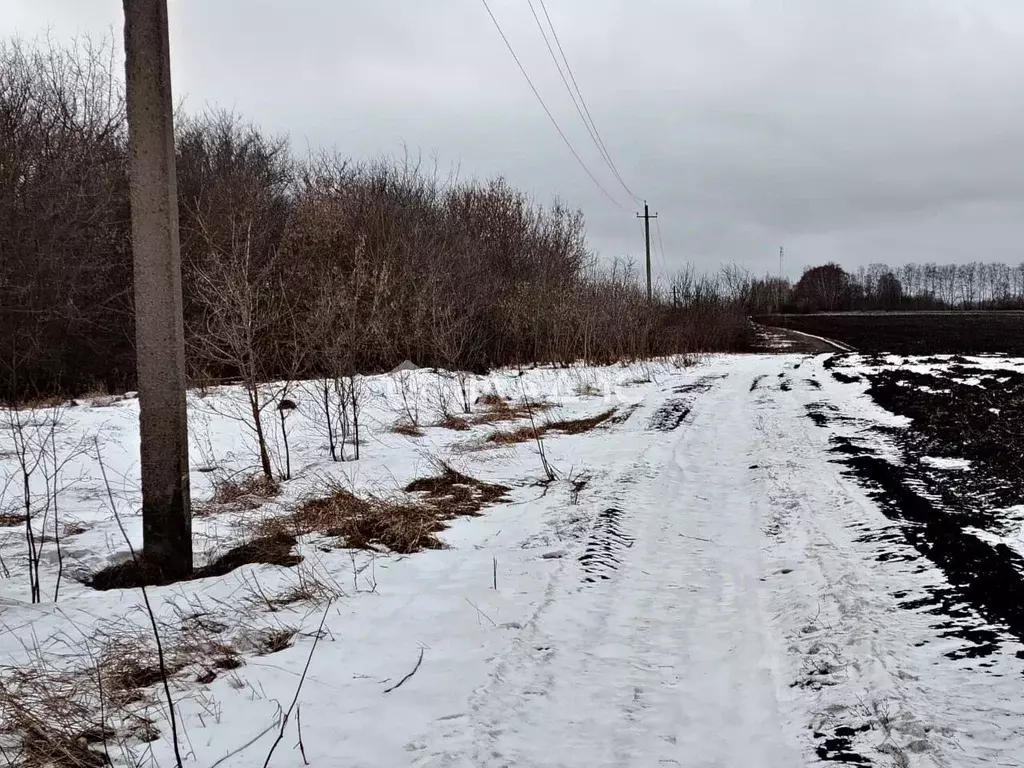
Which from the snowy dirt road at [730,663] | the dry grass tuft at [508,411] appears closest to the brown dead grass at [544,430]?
the dry grass tuft at [508,411]

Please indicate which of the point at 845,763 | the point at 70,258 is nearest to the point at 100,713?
the point at 845,763

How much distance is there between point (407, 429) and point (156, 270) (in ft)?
24.6

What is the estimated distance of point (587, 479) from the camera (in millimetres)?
7848

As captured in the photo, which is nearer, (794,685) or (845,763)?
(845,763)

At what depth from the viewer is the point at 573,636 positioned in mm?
3852

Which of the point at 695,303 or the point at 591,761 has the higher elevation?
the point at 695,303

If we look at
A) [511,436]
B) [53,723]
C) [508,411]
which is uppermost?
[508,411]

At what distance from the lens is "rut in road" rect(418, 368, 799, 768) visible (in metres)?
2.80

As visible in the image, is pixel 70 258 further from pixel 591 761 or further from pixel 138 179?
pixel 591 761

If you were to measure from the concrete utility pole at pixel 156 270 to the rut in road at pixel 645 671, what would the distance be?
2.85 m

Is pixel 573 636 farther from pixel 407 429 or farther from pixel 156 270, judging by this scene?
pixel 407 429

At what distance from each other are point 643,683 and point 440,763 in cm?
115

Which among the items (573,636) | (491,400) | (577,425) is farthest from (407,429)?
(573,636)

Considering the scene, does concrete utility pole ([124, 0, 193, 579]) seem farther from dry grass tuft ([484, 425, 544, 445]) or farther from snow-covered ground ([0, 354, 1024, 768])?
dry grass tuft ([484, 425, 544, 445])
